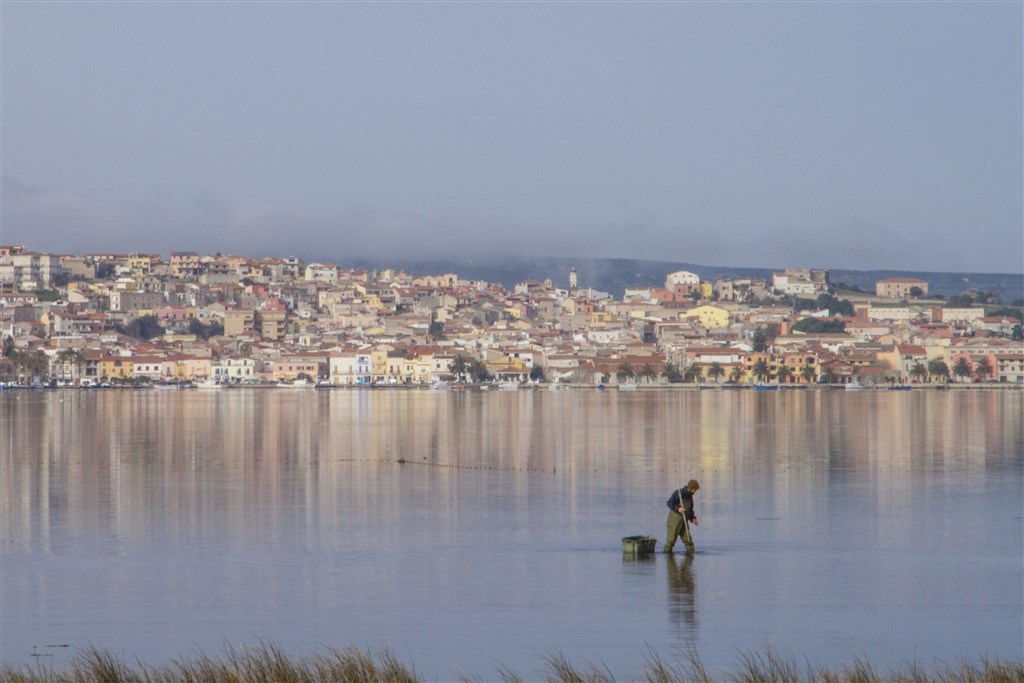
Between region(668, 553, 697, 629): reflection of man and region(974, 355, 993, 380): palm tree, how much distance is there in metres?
87.3

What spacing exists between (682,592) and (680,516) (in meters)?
1.43

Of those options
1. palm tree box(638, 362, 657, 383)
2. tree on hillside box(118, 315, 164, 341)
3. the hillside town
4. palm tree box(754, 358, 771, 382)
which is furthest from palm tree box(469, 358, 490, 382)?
tree on hillside box(118, 315, 164, 341)

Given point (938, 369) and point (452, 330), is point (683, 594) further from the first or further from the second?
point (452, 330)

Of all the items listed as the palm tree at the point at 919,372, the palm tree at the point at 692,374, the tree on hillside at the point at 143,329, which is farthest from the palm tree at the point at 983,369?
the tree on hillside at the point at 143,329

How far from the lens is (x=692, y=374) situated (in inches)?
3661

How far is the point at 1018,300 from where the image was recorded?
130625 mm

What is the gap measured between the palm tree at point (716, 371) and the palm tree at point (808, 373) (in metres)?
4.63

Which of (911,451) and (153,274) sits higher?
(153,274)

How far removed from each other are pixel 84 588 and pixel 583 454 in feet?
45.1

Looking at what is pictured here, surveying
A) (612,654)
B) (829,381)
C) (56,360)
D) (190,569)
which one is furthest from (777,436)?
(56,360)

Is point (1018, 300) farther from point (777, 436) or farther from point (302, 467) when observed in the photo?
point (302, 467)

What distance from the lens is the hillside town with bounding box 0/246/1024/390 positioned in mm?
93312

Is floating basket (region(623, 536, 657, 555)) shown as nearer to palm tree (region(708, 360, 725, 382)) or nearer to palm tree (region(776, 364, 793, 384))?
palm tree (region(708, 360, 725, 382))

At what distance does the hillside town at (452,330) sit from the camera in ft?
306
